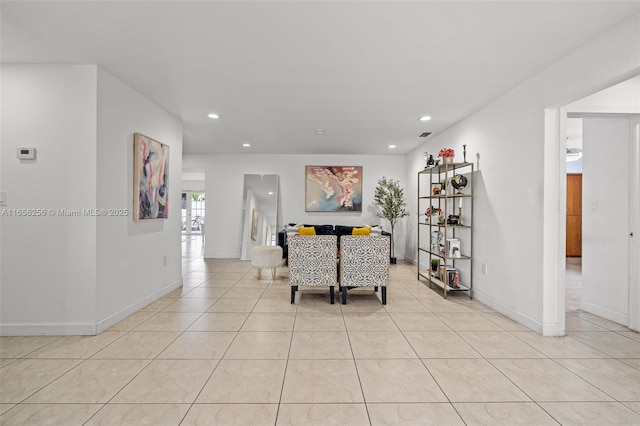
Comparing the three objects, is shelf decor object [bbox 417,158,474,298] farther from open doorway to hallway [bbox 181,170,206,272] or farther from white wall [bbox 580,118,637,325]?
open doorway to hallway [bbox 181,170,206,272]

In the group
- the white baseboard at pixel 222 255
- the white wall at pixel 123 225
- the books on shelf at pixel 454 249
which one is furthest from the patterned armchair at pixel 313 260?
the white baseboard at pixel 222 255

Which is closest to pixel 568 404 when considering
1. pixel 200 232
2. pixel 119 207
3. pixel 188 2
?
pixel 188 2

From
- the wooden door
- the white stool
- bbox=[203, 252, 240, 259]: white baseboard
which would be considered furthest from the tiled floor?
the wooden door

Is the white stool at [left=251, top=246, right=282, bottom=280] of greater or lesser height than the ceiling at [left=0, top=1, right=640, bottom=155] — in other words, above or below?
below

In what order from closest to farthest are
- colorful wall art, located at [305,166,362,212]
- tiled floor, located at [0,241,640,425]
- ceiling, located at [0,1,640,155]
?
tiled floor, located at [0,241,640,425]
ceiling, located at [0,1,640,155]
colorful wall art, located at [305,166,362,212]

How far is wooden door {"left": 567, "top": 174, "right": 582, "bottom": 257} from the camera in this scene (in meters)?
7.46

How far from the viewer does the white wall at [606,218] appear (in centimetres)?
308

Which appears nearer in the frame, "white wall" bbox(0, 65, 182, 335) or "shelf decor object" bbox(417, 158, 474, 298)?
"white wall" bbox(0, 65, 182, 335)

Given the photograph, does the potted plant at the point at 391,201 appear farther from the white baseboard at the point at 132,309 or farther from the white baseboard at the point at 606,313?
the white baseboard at the point at 132,309

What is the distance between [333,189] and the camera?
7070 mm

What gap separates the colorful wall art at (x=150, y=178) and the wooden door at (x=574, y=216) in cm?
912

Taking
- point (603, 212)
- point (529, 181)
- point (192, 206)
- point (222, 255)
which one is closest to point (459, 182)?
point (529, 181)

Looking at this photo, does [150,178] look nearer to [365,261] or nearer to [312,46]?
[312,46]

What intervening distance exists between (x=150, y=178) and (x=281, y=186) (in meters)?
3.73
